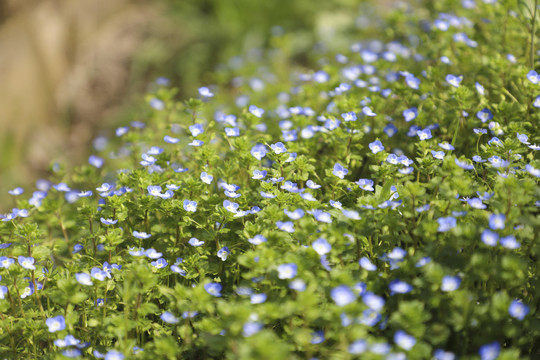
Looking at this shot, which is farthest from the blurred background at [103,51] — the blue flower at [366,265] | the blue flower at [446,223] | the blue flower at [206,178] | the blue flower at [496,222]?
the blue flower at [496,222]

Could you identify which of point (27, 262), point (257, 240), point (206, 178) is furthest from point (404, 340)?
point (27, 262)

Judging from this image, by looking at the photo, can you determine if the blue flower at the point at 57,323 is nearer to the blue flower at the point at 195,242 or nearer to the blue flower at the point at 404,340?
the blue flower at the point at 195,242

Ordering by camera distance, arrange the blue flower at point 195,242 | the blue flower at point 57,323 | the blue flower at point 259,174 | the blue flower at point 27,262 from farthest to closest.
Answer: the blue flower at point 259,174 < the blue flower at point 195,242 < the blue flower at point 27,262 < the blue flower at point 57,323

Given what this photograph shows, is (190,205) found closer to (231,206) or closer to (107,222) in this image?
(231,206)

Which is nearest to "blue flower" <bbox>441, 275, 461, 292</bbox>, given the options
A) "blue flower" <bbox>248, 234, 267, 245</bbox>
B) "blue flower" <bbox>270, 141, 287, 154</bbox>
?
"blue flower" <bbox>248, 234, 267, 245</bbox>

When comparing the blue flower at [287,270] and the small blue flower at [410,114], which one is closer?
the blue flower at [287,270]

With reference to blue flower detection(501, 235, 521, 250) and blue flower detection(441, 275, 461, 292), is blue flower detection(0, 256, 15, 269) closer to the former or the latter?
blue flower detection(441, 275, 461, 292)
